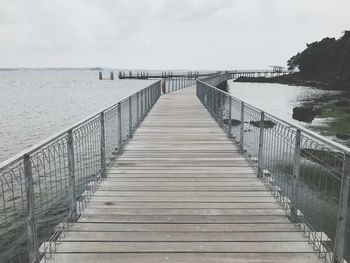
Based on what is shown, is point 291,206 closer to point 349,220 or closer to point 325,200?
point 349,220

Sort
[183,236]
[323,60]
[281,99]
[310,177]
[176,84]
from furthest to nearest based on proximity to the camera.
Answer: [323,60] → [281,99] → [176,84] → [310,177] → [183,236]

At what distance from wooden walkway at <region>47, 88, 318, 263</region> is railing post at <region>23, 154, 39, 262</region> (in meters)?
0.27

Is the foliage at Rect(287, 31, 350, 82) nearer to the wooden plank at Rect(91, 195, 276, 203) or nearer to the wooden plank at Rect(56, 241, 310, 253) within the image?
the wooden plank at Rect(91, 195, 276, 203)

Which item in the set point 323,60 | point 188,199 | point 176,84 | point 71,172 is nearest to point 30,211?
point 71,172

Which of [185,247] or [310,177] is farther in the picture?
[310,177]

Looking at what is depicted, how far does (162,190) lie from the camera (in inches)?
255

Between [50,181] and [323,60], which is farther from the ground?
[323,60]

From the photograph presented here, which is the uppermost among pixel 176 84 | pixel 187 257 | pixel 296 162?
pixel 296 162

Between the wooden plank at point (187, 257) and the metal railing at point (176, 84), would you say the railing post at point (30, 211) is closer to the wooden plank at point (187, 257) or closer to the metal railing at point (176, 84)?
the wooden plank at point (187, 257)

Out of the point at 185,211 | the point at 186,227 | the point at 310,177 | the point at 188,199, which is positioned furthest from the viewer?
the point at 310,177

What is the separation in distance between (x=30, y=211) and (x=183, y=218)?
2.08m

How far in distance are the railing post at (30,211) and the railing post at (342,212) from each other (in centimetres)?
283

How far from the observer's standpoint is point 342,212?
388cm

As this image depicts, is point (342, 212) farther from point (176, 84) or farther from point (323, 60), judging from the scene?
point (323, 60)
